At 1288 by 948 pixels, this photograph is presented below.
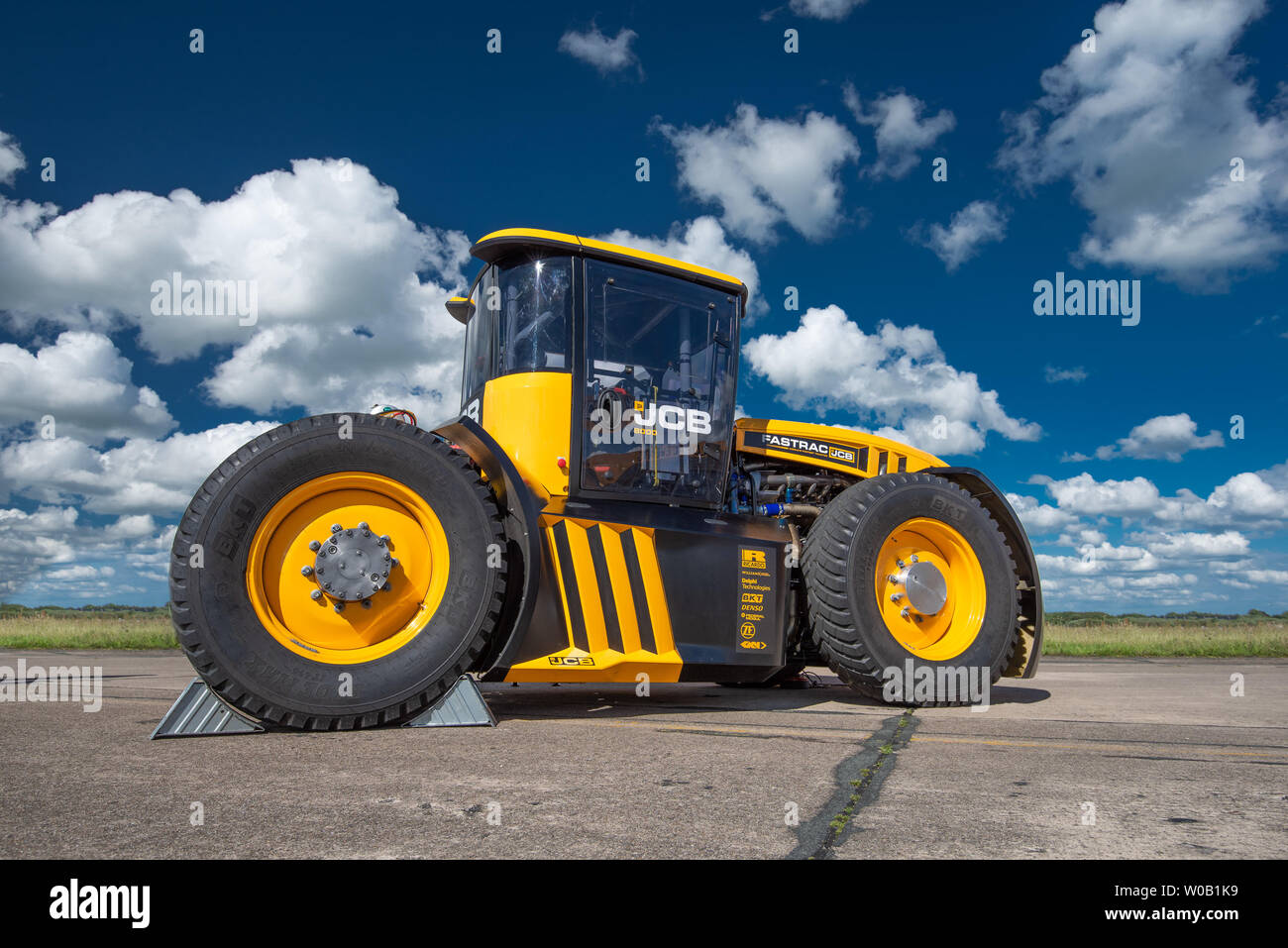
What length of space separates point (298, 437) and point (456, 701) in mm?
1558

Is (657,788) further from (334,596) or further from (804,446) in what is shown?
(804,446)

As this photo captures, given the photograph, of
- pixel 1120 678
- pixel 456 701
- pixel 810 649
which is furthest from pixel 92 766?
pixel 1120 678

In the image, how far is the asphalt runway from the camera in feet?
6.93

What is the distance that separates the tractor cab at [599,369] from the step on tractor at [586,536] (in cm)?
2

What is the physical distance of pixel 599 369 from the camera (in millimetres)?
5141

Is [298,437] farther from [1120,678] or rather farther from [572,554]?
[1120,678]

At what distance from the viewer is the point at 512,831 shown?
2.20 metres

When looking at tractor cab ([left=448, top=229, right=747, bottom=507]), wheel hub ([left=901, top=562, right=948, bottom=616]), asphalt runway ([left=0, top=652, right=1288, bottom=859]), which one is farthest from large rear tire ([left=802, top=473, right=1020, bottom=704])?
tractor cab ([left=448, top=229, right=747, bottom=507])

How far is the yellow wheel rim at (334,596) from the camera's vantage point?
13.4 feet

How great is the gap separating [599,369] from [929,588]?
2.75 m

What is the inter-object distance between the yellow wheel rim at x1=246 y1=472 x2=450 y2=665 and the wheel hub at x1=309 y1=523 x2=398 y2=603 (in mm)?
42

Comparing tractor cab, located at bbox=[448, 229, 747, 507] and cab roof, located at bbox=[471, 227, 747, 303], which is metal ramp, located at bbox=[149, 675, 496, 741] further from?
cab roof, located at bbox=[471, 227, 747, 303]

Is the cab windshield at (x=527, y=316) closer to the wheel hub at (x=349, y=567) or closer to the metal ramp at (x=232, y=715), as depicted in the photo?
the wheel hub at (x=349, y=567)

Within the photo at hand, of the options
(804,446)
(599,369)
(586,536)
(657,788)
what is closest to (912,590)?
(804,446)
